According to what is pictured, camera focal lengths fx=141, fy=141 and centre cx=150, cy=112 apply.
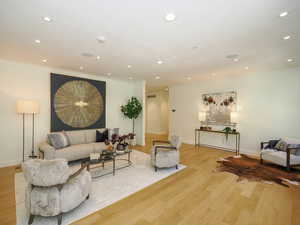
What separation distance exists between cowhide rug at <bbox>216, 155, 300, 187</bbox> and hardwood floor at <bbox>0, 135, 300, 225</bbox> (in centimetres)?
28

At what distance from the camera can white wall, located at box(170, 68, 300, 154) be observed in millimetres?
4441

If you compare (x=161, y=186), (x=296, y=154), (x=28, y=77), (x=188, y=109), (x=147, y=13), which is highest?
(x=147, y=13)

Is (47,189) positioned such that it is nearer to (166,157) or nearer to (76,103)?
(166,157)

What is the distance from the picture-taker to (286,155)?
12.0 ft

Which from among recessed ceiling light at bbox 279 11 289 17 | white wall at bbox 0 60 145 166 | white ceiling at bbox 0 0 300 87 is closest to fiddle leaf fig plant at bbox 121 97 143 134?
white wall at bbox 0 60 145 166

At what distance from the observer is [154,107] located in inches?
397

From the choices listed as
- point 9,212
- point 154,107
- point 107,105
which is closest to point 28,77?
point 107,105

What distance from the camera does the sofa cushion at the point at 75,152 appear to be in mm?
3699

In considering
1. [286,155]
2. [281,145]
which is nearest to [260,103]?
[281,145]

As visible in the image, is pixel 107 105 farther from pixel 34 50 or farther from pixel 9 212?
pixel 9 212

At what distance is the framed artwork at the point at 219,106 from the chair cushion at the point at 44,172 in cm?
569

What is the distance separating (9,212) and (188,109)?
646cm

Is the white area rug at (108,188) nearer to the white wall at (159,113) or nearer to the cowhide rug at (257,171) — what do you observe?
the cowhide rug at (257,171)

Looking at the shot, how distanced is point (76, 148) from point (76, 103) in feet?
5.78
